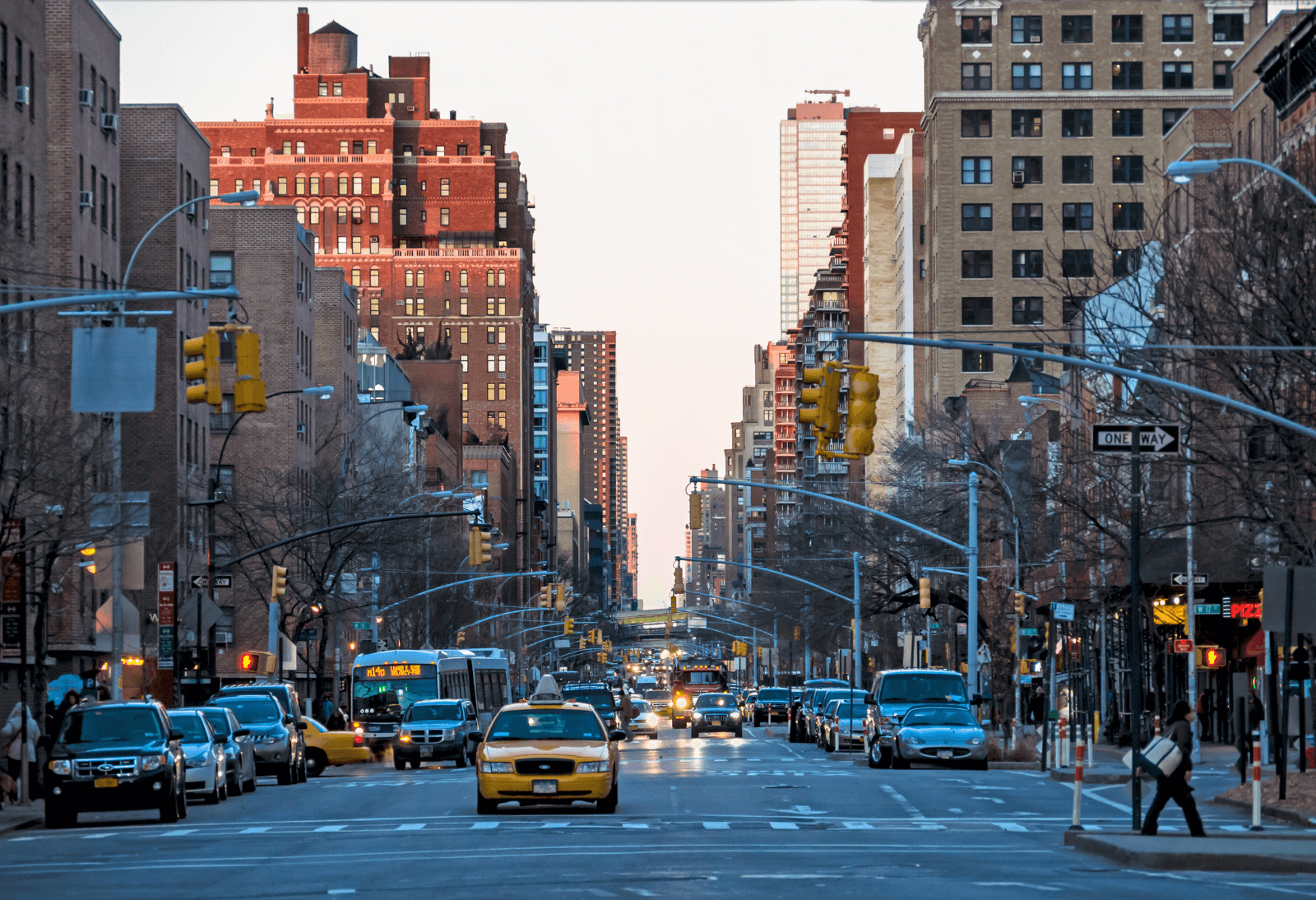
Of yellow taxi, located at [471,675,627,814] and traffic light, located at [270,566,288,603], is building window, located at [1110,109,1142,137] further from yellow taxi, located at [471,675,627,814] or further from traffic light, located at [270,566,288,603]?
yellow taxi, located at [471,675,627,814]

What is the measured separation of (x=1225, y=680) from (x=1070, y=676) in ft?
22.8

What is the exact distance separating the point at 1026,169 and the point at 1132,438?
300 feet

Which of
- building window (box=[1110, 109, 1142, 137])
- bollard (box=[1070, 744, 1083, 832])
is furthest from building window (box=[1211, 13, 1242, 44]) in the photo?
bollard (box=[1070, 744, 1083, 832])

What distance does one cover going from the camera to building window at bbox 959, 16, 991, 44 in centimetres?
11100

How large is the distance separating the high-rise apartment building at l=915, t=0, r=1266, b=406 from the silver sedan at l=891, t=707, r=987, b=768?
228 ft

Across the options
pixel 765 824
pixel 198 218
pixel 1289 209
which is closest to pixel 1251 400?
pixel 1289 209

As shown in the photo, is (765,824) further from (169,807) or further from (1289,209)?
(1289,209)

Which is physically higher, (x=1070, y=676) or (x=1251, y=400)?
(x=1251, y=400)

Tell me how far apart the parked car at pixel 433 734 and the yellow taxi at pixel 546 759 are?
752 inches

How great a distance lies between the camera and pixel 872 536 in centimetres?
7538

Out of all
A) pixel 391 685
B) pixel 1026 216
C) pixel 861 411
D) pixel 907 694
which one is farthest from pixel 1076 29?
pixel 861 411

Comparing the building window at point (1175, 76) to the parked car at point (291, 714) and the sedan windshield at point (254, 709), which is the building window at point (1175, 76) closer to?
the parked car at point (291, 714)

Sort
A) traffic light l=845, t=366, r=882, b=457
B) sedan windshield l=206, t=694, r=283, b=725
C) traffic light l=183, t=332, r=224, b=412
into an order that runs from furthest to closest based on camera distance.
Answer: sedan windshield l=206, t=694, r=283, b=725, traffic light l=845, t=366, r=882, b=457, traffic light l=183, t=332, r=224, b=412

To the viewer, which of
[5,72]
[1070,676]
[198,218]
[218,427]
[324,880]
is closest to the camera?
[324,880]
